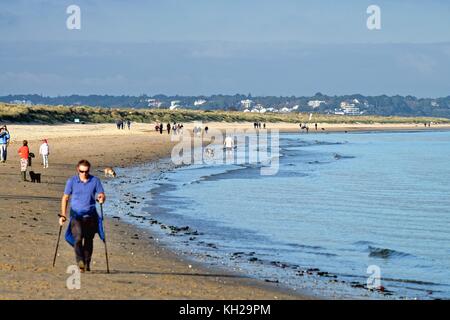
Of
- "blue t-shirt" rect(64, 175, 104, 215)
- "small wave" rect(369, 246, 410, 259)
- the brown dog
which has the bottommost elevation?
"small wave" rect(369, 246, 410, 259)

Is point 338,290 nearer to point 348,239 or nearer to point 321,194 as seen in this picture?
point 348,239

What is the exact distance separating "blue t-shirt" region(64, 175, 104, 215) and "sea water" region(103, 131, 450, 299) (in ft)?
10.5

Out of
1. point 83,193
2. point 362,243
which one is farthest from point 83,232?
point 362,243

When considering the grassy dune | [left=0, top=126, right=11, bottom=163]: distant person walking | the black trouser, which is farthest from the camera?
the grassy dune

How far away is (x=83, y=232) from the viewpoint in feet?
36.3

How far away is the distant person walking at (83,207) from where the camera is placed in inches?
429

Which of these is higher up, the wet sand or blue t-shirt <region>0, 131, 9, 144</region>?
blue t-shirt <region>0, 131, 9, 144</region>

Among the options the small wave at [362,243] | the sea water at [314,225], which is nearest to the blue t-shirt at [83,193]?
the sea water at [314,225]

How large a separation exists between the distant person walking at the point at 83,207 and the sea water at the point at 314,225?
9.83ft

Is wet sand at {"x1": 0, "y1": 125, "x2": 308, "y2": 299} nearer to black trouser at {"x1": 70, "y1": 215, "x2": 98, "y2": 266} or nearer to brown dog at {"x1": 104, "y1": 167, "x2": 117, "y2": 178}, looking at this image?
black trouser at {"x1": 70, "y1": 215, "x2": 98, "y2": 266}

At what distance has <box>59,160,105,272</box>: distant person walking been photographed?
1091 centimetres

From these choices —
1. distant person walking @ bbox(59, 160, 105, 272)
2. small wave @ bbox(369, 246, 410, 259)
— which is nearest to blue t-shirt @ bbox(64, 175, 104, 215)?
distant person walking @ bbox(59, 160, 105, 272)

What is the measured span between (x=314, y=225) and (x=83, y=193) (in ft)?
32.0
